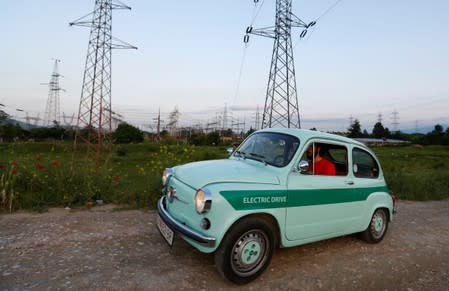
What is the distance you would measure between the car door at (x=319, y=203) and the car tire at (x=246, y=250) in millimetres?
379

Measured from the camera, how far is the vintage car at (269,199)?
321 cm

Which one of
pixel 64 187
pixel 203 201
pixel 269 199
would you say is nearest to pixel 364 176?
pixel 269 199

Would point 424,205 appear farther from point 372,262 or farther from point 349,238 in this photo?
point 372,262

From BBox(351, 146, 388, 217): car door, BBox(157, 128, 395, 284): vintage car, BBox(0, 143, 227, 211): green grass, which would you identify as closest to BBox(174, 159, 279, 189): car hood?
BBox(157, 128, 395, 284): vintage car

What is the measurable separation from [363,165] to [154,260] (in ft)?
12.3

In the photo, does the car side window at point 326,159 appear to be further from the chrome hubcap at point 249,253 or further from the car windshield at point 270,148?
the chrome hubcap at point 249,253

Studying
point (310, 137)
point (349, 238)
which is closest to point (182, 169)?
point (310, 137)

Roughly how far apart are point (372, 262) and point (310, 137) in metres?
2.16

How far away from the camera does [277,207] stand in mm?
3549

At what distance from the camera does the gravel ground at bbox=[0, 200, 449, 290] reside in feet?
11.0

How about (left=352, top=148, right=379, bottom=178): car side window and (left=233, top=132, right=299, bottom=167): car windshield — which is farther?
(left=352, top=148, right=379, bottom=178): car side window

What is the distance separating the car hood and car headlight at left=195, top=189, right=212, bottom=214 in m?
0.11

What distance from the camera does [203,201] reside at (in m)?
3.10

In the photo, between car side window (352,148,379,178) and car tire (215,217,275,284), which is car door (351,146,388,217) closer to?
car side window (352,148,379,178)
